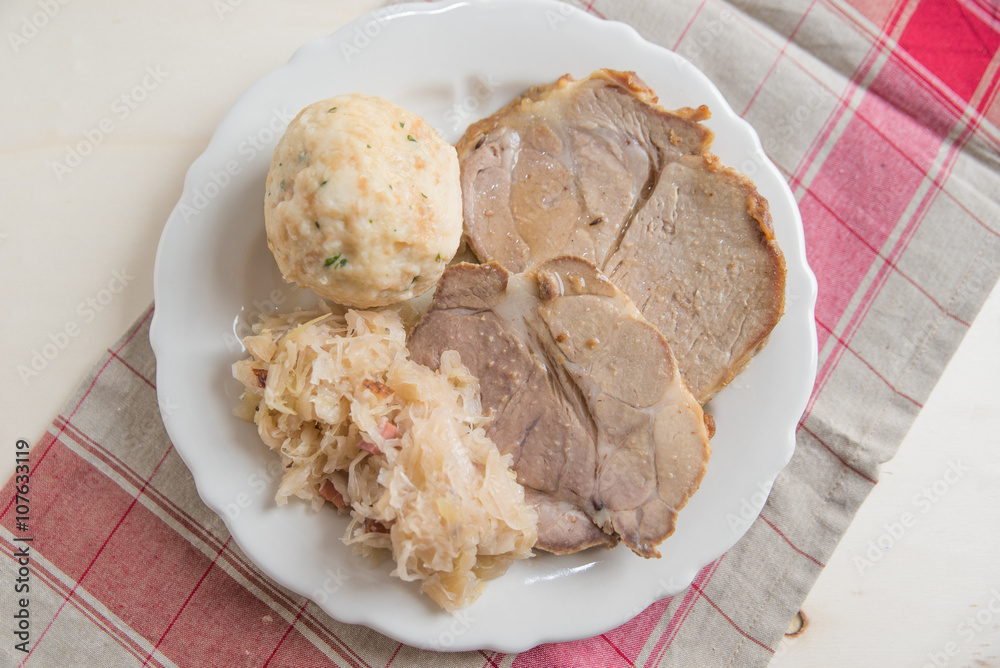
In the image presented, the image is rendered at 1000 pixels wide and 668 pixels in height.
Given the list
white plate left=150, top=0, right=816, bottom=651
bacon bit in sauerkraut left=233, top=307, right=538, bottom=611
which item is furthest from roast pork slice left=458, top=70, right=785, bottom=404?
bacon bit in sauerkraut left=233, top=307, right=538, bottom=611

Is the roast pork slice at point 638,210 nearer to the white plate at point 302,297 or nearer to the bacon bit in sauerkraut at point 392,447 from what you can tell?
Answer: the white plate at point 302,297

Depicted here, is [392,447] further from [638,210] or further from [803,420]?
[803,420]

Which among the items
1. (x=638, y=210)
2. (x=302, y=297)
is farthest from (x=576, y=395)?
(x=302, y=297)

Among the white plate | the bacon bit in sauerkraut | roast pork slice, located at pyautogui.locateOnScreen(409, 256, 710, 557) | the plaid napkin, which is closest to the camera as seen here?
the bacon bit in sauerkraut

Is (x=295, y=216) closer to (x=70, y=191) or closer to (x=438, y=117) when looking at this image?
(x=438, y=117)

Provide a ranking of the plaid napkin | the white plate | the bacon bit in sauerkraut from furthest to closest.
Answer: the plaid napkin, the white plate, the bacon bit in sauerkraut

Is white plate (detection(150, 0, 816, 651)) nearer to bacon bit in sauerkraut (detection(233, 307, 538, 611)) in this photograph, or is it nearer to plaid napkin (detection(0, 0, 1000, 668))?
bacon bit in sauerkraut (detection(233, 307, 538, 611))
